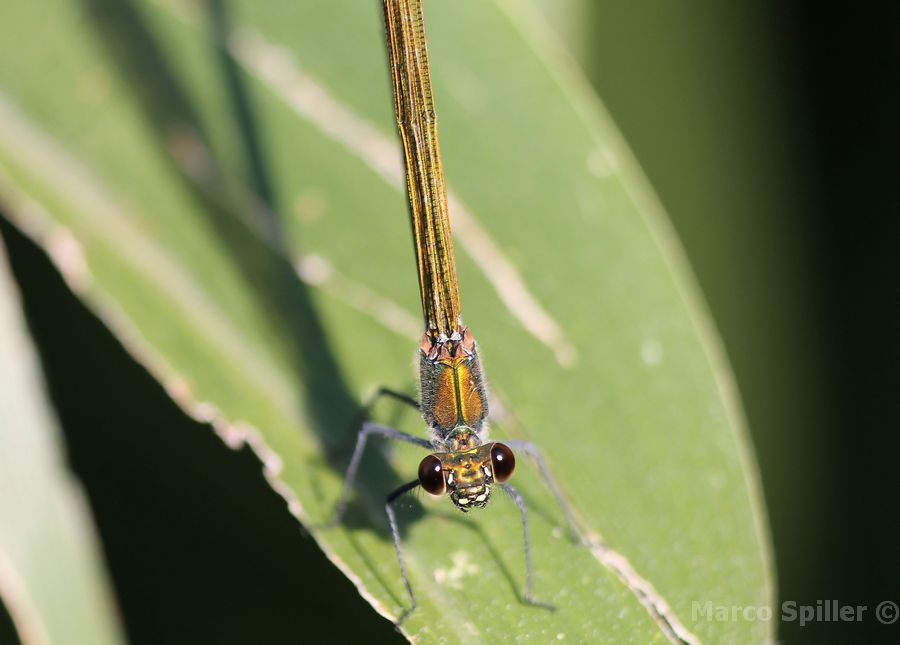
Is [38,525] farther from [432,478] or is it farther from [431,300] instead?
[431,300]

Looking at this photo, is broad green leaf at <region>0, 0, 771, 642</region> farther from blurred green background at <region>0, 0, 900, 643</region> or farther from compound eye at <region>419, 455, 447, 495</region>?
blurred green background at <region>0, 0, 900, 643</region>

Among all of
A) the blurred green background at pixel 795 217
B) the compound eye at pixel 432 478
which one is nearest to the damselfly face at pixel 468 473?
the compound eye at pixel 432 478

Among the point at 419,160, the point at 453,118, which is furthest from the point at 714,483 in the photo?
the point at 453,118

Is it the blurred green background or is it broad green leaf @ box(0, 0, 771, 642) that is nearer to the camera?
broad green leaf @ box(0, 0, 771, 642)

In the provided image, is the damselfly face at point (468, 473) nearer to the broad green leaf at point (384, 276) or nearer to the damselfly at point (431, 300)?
the damselfly at point (431, 300)

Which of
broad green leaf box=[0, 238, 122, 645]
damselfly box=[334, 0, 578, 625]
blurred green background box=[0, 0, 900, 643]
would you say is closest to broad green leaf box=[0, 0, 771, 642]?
damselfly box=[334, 0, 578, 625]

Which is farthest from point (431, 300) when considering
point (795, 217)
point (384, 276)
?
point (795, 217)

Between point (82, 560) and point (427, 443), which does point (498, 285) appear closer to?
point (427, 443)
